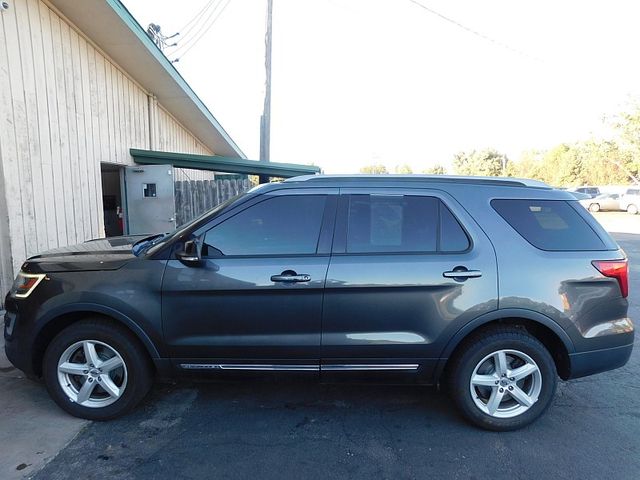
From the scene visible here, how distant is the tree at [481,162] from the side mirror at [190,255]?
70427mm

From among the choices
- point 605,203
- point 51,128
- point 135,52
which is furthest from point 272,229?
point 605,203

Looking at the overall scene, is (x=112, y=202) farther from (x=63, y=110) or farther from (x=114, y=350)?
Result: (x=114, y=350)

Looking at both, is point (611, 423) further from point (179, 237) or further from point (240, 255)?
point (179, 237)

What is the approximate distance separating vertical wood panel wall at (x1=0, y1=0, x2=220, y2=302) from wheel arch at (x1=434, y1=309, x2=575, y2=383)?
5.54 meters

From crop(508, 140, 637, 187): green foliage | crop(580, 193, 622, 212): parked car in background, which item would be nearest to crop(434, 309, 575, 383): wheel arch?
crop(580, 193, 622, 212): parked car in background

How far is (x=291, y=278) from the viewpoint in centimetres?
288

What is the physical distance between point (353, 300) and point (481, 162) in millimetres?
78061

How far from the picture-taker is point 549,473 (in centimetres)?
256

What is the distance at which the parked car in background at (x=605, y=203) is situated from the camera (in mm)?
30234

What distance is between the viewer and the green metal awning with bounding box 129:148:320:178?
895 cm

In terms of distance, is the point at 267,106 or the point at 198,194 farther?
the point at 267,106

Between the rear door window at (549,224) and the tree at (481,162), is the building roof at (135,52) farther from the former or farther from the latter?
the tree at (481,162)

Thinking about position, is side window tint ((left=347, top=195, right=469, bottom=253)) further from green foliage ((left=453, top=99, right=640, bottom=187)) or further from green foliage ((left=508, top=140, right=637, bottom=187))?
green foliage ((left=508, top=140, right=637, bottom=187))

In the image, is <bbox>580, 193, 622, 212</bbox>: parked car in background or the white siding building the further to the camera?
<bbox>580, 193, 622, 212</bbox>: parked car in background
